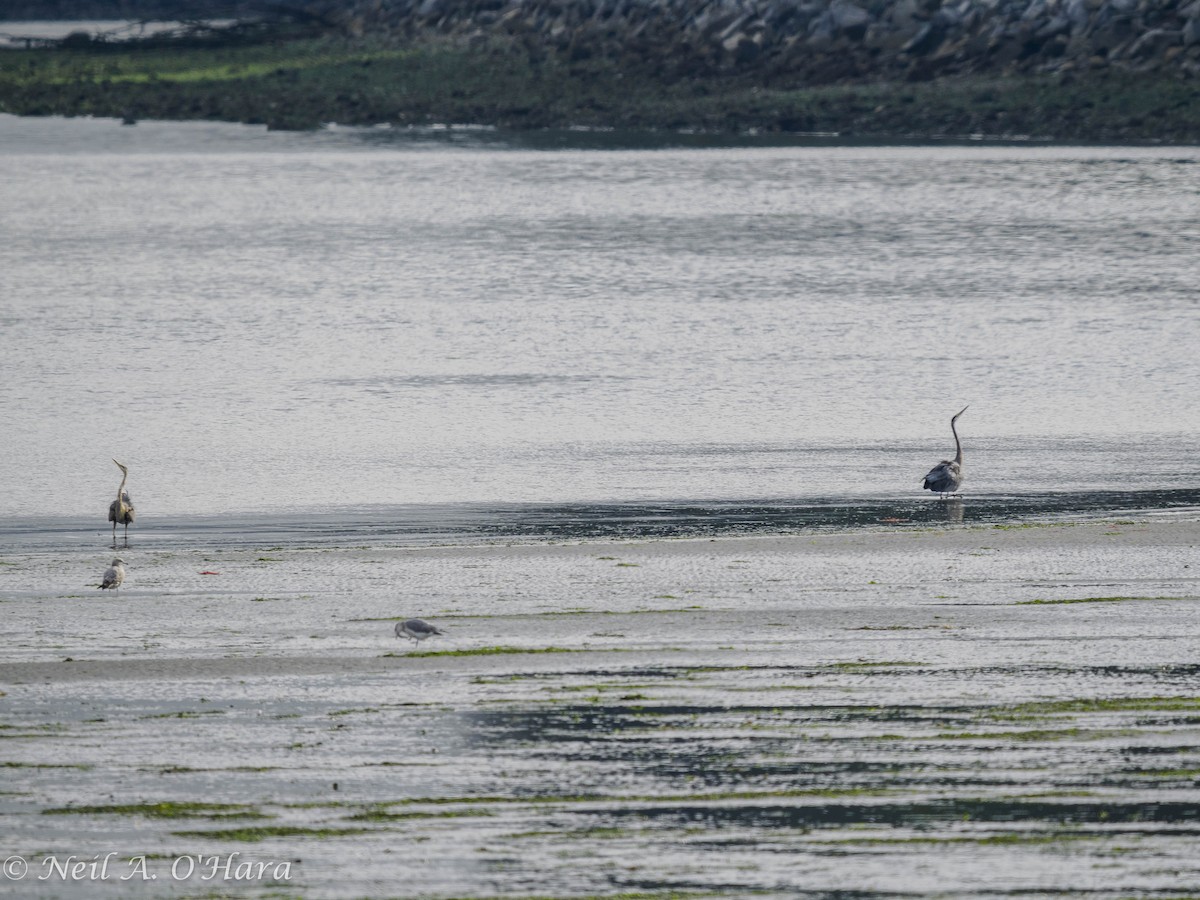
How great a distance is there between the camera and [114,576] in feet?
37.5

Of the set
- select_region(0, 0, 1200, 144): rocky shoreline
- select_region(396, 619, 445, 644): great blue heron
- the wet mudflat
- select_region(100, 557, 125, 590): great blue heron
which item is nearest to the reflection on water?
the wet mudflat

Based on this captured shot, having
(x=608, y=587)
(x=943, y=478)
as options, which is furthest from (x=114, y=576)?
(x=943, y=478)

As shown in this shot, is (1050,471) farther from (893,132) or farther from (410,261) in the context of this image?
(893,132)

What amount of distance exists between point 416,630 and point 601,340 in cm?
1534

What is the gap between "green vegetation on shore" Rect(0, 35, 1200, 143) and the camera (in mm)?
59062

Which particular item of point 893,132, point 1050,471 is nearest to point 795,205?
point 893,132

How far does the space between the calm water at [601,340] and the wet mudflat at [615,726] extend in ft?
9.70

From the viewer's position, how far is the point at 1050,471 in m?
16.2

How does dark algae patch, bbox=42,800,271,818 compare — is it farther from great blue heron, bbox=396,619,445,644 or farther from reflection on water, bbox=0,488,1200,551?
reflection on water, bbox=0,488,1200,551

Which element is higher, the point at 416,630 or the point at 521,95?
the point at 416,630

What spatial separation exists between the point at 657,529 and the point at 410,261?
921 inches

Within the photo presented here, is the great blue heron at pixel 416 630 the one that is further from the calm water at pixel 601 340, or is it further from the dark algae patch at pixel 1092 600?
the calm water at pixel 601 340

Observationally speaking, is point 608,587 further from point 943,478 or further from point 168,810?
point 168,810

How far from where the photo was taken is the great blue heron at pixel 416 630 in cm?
999
